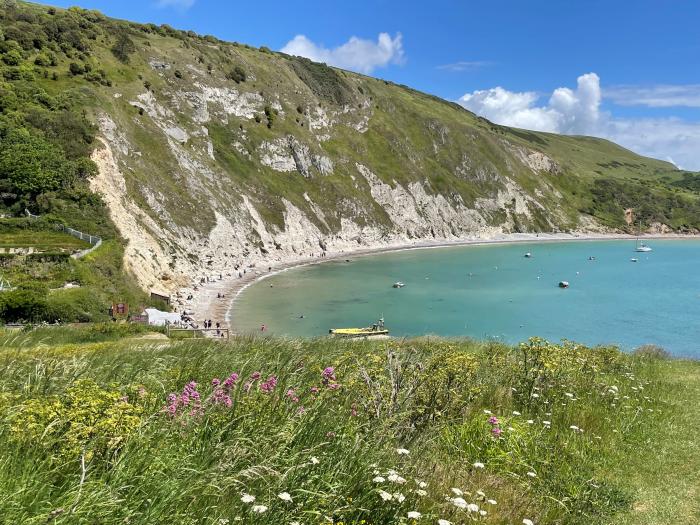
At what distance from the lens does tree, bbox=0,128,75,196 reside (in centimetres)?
5794

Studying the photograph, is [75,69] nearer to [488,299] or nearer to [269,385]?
[488,299]

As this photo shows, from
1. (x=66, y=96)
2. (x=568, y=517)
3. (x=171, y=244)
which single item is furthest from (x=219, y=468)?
(x=66, y=96)

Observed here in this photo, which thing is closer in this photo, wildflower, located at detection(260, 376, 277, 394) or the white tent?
wildflower, located at detection(260, 376, 277, 394)

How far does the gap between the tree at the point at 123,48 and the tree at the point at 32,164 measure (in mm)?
48935

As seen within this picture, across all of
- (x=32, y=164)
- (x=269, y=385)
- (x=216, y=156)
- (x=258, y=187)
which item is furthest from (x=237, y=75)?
(x=269, y=385)

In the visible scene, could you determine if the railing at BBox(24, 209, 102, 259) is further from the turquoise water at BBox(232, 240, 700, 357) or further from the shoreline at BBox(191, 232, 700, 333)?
the turquoise water at BBox(232, 240, 700, 357)

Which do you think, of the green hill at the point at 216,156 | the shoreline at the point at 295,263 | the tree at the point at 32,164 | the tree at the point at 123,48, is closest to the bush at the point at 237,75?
the green hill at the point at 216,156

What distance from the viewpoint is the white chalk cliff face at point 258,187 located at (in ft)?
244

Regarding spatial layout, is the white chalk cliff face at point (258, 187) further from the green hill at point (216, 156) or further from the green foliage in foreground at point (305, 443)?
the green foliage in foreground at point (305, 443)

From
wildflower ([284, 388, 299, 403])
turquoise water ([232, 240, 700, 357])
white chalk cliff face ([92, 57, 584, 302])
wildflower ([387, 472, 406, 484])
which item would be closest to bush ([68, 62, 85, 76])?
white chalk cliff face ([92, 57, 584, 302])

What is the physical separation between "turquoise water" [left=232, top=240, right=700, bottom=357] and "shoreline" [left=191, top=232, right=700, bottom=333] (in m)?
1.95

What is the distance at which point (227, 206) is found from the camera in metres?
96.4

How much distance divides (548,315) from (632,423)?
68791 mm

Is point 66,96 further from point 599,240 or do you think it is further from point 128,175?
point 599,240
